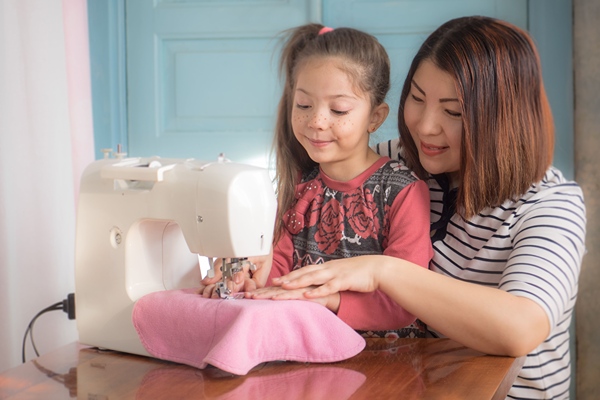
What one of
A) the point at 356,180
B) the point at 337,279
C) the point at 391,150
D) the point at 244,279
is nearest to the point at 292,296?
the point at 337,279

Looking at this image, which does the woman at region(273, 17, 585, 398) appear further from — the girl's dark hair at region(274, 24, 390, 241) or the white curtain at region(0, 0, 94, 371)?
the white curtain at region(0, 0, 94, 371)

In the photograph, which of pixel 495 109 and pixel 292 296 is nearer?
pixel 292 296

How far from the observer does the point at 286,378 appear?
3.70ft

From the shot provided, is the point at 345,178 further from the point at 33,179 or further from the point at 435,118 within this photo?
the point at 33,179

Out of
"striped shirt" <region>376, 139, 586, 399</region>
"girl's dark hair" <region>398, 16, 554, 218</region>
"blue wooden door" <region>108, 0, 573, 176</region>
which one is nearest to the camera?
"striped shirt" <region>376, 139, 586, 399</region>

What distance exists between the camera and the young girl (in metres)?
1.47

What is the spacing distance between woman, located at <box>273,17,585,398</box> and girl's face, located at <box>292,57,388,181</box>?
4.3 inches

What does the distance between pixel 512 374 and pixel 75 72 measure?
1.86 meters

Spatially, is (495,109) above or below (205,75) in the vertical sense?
below

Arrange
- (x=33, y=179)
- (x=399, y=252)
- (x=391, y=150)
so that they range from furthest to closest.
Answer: (x=33, y=179) → (x=391, y=150) → (x=399, y=252)

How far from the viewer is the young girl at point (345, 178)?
1.47 meters

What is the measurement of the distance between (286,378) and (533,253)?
0.49 meters

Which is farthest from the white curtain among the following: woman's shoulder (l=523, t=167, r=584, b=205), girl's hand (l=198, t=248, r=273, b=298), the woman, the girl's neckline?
woman's shoulder (l=523, t=167, r=584, b=205)

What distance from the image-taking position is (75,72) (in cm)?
256
